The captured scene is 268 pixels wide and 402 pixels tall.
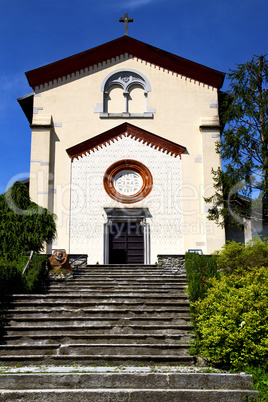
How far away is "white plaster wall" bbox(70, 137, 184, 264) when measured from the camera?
1775 cm

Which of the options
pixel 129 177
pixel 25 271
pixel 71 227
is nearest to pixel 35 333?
pixel 25 271

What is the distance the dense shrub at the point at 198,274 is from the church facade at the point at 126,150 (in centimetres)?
500

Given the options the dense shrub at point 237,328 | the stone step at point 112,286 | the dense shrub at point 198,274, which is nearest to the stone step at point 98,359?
the dense shrub at point 237,328

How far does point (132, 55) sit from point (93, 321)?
46.5 feet

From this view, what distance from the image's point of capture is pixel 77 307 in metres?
10.4

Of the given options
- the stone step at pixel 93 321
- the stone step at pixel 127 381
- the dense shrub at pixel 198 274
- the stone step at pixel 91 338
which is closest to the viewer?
the stone step at pixel 127 381

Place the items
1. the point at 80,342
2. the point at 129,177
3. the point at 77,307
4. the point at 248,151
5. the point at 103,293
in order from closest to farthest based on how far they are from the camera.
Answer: the point at 80,342, the point at 77,307, the point at 103,293, the point at 248,151, the point at 129,177

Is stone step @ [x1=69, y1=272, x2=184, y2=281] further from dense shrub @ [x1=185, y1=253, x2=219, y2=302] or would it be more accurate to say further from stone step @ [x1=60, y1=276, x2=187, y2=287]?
dense shrub @ [x1=185, y1=253, x2=219, y2=302]

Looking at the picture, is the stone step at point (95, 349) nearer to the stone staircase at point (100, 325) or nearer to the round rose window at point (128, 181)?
the stone staircase at point (100, 325)

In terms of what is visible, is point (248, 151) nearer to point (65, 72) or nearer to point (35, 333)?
point (65, 72)

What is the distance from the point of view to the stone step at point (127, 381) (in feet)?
21.7

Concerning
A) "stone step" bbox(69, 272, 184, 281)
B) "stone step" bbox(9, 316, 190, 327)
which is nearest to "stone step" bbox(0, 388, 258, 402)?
"stone step" bbox(9, 316, 190, 327)

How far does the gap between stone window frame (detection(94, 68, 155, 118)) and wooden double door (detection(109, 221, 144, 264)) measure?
5060mm

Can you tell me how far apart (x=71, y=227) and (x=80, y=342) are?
30.5ft
